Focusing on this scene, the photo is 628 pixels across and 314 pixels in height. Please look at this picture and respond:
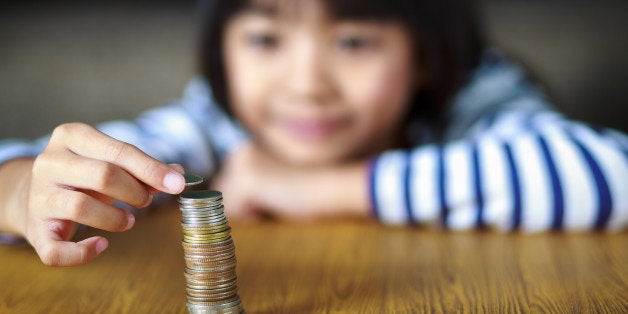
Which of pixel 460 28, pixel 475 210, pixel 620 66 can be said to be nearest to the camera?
pixel 475 210

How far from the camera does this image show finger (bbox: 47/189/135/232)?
0.49 m

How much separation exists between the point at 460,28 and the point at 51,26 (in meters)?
0.74

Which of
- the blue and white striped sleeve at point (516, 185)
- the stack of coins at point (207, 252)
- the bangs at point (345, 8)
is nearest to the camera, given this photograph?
the stack of coins at point (207, 252)

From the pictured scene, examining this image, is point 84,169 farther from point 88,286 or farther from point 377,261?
point 377,261

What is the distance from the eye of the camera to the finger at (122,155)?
461mm

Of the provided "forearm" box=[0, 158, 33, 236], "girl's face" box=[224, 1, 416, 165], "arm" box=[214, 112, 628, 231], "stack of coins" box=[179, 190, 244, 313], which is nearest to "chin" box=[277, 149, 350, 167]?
"girl's face" box=[224, 1, 416, 165]

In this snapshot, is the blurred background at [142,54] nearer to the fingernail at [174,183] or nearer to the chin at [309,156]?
the chin at [309,156]

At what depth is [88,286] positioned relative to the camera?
584 millimetres

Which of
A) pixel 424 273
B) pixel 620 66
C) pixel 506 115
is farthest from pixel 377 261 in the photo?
pixel 620 66

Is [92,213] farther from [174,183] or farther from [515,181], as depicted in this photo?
[515,181]

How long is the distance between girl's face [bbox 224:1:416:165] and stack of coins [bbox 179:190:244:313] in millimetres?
436

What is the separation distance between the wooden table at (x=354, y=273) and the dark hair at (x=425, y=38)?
0.97 feet

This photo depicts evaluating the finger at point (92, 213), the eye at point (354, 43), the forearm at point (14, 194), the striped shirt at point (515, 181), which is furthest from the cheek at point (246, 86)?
the finger at point (92, 213)

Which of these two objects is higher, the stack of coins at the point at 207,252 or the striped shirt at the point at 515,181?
the striped shirt at the point at 515,181
